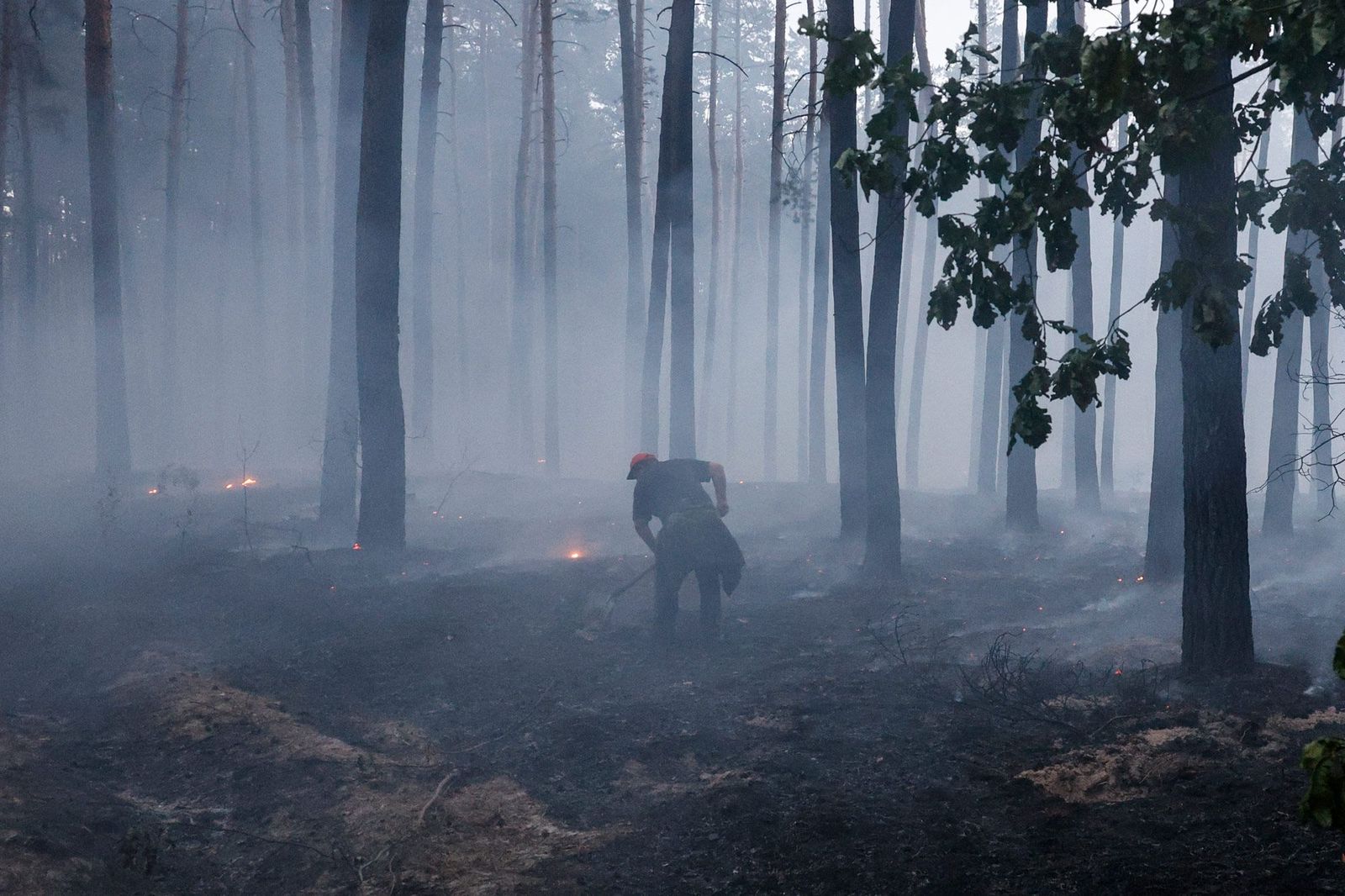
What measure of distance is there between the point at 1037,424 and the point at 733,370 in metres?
32.5

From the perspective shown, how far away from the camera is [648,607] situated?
36.5ft

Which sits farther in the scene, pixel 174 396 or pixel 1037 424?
pixel 174 396

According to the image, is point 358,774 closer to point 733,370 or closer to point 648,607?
point 648,607

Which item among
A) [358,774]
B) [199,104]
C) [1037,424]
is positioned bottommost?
[358,774]

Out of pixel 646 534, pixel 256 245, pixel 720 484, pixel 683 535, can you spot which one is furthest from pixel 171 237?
pixel 683 535

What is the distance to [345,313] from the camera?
15008 millimetres

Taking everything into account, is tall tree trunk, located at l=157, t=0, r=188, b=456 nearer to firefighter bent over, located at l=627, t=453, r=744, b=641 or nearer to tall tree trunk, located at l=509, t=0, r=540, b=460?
tall tree trunk, located at l=509, t=0, r=540, b=460

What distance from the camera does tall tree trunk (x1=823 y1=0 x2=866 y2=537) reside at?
12.8 metres

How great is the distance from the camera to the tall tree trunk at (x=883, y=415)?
12.3 metres

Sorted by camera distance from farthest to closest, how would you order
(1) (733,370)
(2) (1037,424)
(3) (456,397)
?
(3) (456,397)
(1) (733,370)
(2) (1037,424)

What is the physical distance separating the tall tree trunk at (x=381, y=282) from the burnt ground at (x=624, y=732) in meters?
0.80

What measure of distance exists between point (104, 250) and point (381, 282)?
8.98 metres

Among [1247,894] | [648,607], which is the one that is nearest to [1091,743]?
[1247,894]

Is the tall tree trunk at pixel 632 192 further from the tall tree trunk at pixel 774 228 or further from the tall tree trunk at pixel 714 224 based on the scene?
the tall tree trunk at pixel 714 224
